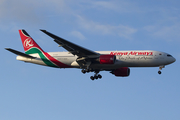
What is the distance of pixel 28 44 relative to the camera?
5516cm

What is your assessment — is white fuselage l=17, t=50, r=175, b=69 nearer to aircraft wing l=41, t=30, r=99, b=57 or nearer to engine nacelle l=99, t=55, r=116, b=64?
engine nacelle l=99, t=55, r=116, b=64

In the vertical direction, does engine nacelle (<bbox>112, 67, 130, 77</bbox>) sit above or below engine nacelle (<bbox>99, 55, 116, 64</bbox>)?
below

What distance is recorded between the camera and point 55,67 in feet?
170

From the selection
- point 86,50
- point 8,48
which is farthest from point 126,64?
point 8,48

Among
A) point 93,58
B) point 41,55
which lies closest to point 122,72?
point 93,58

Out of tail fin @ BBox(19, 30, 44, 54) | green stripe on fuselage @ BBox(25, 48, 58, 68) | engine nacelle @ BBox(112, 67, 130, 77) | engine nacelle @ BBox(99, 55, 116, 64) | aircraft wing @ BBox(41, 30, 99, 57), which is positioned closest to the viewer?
aircraft wing @ BBox(41, 30, 99, 57)

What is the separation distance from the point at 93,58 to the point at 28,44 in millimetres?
13955

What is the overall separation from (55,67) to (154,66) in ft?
53.7

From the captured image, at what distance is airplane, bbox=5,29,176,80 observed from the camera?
46500 mm

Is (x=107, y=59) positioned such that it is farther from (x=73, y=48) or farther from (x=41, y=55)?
(x=41, y=55)

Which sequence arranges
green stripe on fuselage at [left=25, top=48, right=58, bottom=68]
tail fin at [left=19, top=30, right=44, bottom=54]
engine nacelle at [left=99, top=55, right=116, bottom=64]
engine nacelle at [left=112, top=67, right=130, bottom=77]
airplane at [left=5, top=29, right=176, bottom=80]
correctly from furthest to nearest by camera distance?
tail fin at [left=19, top=30, right=44, bottom=54]
engine nacelle at [left=112, top=67, right=130, bottom=77]
green stripe on fuselage at [left=25, top=48, right=58, bottom=68]
airplane at [left=5, top=29, right=176, bottom=80]
engine nacelle at [left=99, top=55, right=116, bottom=64]

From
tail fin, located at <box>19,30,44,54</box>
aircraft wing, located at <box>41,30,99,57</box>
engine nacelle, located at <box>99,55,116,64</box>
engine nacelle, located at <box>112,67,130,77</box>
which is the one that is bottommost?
engine nacelle, located at <box>112,67,130,77</box>

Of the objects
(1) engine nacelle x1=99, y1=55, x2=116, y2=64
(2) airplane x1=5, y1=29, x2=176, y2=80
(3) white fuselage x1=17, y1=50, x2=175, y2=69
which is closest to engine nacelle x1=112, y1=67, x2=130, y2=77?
(2) airplane x1=5, y1=29, x2=176, y2=80

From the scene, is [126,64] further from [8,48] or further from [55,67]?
[8,48]
